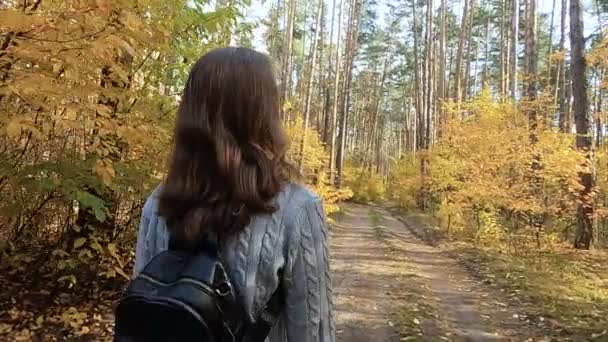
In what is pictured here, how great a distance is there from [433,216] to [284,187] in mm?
21254

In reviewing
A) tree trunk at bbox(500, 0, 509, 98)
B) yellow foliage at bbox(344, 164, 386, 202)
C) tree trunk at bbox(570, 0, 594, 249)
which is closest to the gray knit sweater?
tree trunk at bbox(570, 0, 594, 249)

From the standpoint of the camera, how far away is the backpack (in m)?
1.08

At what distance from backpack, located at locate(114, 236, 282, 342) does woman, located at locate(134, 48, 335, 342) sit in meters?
0.05

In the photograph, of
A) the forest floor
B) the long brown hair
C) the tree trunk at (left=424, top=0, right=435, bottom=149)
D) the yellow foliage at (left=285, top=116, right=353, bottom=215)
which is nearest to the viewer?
the long brown hair

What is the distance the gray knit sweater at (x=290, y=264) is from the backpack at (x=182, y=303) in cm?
6

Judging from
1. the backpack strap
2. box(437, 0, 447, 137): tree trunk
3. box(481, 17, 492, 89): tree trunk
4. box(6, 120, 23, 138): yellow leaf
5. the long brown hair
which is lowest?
the backpack strap

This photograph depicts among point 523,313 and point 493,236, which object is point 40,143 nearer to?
point 523,313

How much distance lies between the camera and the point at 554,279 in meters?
8.84

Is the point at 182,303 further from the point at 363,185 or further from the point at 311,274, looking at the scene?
the point at 363,185

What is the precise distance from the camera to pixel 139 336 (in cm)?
111

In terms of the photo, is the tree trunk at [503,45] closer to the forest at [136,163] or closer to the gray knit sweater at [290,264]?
the forest at [136,163]

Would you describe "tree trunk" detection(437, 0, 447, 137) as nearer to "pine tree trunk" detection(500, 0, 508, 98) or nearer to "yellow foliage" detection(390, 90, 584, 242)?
"pine tree trunk" detection(500, 0, 508, 98)

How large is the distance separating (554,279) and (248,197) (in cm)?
894

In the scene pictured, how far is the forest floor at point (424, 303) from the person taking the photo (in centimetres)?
596
